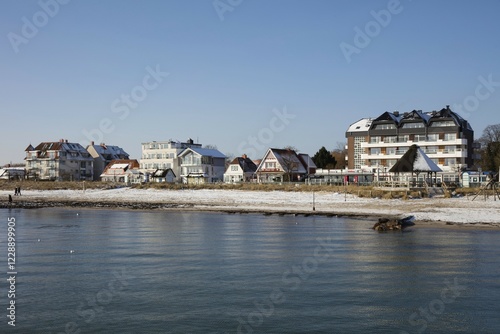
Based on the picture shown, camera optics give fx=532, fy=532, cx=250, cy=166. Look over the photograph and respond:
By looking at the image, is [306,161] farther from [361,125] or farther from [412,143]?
[412,143]

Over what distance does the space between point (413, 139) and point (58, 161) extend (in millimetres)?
84190

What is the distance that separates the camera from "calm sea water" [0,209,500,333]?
1492cm

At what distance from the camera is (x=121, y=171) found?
126m

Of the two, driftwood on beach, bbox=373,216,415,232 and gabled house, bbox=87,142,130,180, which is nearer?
driftwood on beach, bbox=373,216,415,232

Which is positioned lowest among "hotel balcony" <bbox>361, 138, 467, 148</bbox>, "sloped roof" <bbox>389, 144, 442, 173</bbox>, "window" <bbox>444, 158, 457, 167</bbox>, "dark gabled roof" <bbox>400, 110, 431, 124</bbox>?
"sloped roof" <bbox>389, 144, 442, 173</bbox>

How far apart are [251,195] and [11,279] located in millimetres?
49312

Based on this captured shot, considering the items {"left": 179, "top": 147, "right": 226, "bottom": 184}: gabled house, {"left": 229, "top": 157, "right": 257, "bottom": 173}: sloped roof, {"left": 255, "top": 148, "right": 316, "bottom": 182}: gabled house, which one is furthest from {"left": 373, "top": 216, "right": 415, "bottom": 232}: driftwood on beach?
{"left": 179, "top": 147, "right": 226, "bottom": 184}: gabled house

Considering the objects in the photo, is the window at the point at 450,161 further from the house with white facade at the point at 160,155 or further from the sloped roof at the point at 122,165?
the sloped roof at the point at 122,165

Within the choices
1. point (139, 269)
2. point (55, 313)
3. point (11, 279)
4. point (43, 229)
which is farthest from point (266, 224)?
point (55, 313)

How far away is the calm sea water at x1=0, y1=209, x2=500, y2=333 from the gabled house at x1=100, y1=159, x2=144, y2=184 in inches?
3514

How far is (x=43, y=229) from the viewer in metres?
37.3

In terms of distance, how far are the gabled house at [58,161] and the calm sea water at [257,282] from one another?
3946 inches

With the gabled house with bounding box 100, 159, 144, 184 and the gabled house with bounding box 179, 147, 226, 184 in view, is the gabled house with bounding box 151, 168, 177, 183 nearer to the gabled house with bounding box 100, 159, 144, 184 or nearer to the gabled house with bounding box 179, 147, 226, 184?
the gabled house with bounding box 179, 147, 226, 184

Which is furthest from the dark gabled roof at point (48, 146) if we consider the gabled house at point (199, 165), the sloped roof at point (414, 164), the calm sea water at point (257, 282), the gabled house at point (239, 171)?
the calm sea water at point (257, 282)
